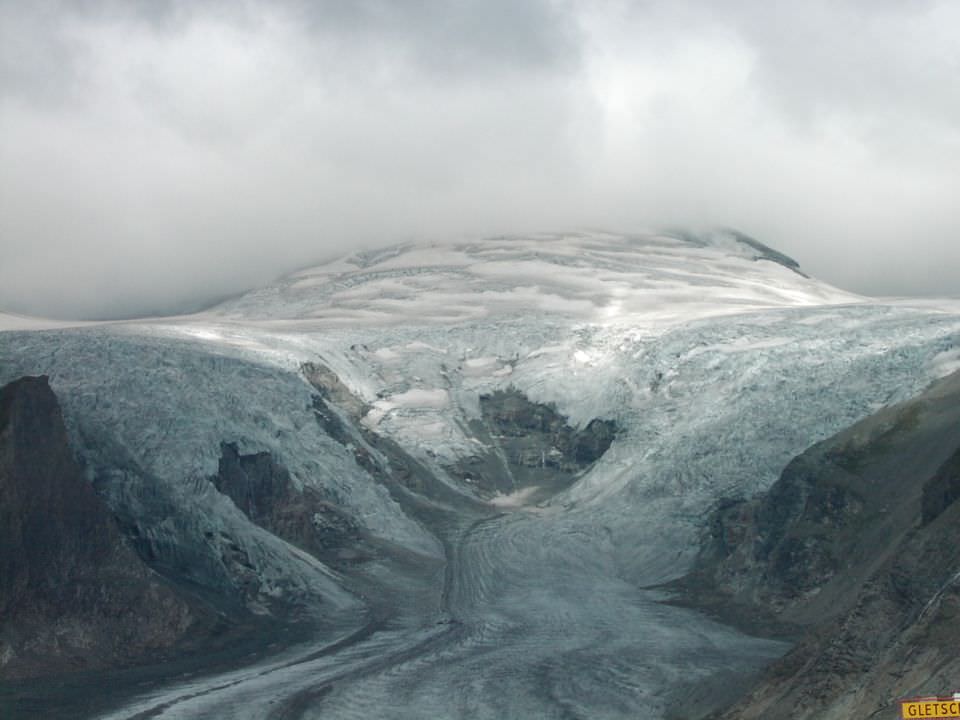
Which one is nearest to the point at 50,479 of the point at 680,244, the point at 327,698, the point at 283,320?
the point at 327,698

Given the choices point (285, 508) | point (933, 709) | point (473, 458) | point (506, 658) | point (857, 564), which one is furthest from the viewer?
point (473, 458)

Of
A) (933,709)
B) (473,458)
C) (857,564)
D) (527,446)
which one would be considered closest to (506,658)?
(857,564)

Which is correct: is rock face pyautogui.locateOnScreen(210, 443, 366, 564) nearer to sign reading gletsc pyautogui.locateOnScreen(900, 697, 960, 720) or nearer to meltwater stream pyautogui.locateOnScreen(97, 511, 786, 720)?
meltwater stream pyautogui.locateOnScreen(97, 511, 786, 720)

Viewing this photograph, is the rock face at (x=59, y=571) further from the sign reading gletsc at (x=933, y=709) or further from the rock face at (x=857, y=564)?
the sign reading gletsc at (x=933, y=709)

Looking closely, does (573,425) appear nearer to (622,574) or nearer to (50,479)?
(622,574)

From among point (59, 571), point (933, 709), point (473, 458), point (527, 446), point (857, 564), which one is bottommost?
point (857, 564)

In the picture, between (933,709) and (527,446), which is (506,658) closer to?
(933,709)

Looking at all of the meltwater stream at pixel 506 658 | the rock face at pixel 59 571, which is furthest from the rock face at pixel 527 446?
the rock face at pixel 59 571
